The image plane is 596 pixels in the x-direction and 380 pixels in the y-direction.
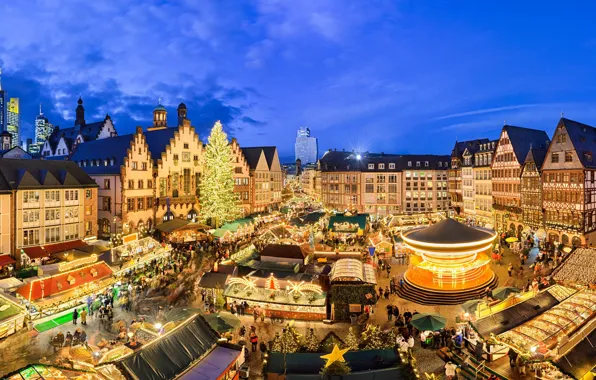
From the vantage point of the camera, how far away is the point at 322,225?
51.3 meters

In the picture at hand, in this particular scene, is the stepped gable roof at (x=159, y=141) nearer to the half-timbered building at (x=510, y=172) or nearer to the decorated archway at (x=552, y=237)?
the half-timbered building at (x=510, y=172)

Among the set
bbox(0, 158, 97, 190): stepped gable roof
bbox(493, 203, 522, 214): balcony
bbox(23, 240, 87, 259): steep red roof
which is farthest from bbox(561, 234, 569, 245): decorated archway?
bbox(0, 158, 97, 190): stepped gable roof

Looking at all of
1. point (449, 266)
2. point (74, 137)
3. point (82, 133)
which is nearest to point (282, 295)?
point (449, 266)

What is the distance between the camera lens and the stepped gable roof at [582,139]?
38188 mm

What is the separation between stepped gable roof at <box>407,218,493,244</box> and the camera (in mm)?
25817

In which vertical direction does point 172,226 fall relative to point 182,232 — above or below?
above

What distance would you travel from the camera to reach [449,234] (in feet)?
86.7

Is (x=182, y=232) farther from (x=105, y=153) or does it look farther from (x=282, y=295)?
(x=282, y=295)

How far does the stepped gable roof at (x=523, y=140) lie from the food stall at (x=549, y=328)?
3649 cm

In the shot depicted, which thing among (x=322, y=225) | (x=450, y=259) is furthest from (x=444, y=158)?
(x=450, y=259)

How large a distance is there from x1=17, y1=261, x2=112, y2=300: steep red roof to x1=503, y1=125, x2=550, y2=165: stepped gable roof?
49.0 metres

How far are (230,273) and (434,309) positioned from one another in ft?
46.5

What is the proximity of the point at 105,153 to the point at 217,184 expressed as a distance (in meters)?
16.3

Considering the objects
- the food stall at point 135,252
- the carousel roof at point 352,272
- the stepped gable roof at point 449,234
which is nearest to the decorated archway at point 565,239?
the stepped gable roof at point 449,234
